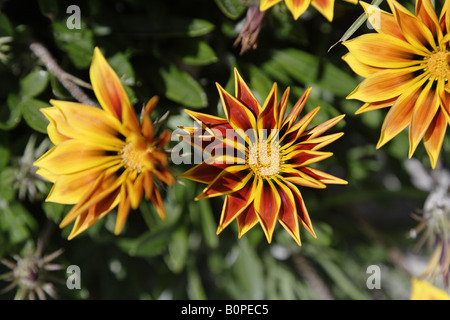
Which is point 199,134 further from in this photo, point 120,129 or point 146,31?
point 146,31

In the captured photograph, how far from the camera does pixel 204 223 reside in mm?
1231

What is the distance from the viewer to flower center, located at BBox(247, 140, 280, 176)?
77cm

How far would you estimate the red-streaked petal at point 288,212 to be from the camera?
0.72 m

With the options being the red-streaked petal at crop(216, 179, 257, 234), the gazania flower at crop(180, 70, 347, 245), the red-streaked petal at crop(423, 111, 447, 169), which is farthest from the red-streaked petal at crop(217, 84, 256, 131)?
the red-streaked petal at crop(423, 111, 447, 169)

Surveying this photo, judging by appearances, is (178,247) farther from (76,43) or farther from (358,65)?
(358,65)

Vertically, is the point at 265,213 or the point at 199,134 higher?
the point at 199,134

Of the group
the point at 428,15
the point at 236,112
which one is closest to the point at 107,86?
the point at 236,112

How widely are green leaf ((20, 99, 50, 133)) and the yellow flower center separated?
0.95 feet

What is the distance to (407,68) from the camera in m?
0.78

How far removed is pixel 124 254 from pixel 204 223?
30 cm

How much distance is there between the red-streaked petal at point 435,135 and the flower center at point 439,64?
69mm

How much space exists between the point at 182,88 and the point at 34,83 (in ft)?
1.10

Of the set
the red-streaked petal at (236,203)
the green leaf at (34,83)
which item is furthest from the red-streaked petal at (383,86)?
the green leaf at (34,83)
